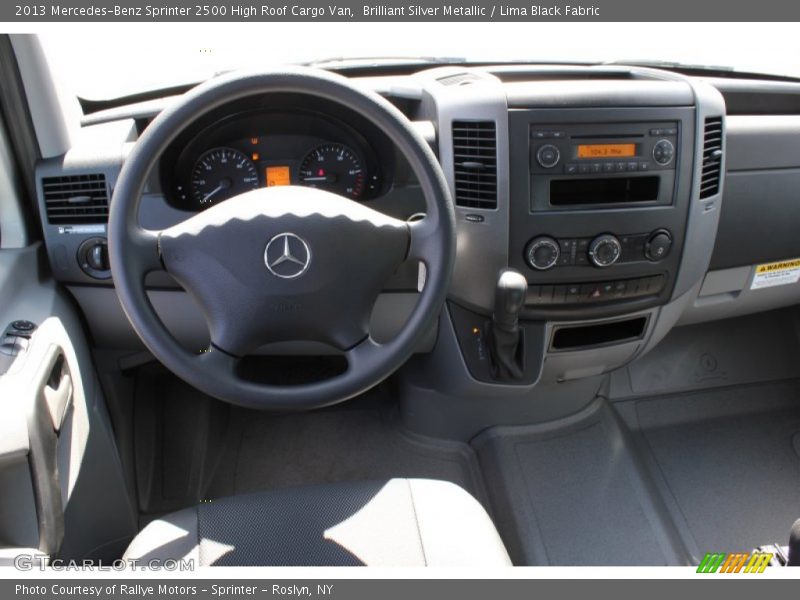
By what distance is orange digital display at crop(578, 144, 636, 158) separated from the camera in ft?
5.19

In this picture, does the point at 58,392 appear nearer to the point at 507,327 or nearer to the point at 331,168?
the point at 331,168

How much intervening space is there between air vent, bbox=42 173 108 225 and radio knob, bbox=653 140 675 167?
1303 millimetres

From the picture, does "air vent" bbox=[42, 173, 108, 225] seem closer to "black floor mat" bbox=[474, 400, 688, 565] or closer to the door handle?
the door handle

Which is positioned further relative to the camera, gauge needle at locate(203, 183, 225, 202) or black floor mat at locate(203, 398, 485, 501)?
black floor mat at locate(203, 398, 485, 501)

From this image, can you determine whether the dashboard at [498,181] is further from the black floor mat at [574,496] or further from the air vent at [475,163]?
the black floor mat at [574,496]

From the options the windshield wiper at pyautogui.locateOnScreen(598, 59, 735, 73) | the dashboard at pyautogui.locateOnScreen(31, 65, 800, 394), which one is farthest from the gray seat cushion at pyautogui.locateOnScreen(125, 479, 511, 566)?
the windshield wiper at pyautogui.locateOnScreen(598, 59, 735, 73)

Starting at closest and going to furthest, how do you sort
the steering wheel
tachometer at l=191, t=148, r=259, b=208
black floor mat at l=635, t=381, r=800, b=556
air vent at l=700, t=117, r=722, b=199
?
Answer: the steering wheel → tachometer at l=191, t=148, r=259, b=208 → air vent at l=700, t=117, r=722, b=199 → black floor mat at l=635, t=381, r=800, b=556

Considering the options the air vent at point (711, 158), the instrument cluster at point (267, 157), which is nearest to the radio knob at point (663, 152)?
the air vent at point (711, 158)

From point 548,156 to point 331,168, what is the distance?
1.66 feet

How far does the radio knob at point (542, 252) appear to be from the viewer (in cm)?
165

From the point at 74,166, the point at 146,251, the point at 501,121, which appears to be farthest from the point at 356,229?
the point at 74,166

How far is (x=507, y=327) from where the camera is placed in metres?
1.67

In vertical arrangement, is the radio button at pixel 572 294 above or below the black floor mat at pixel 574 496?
above

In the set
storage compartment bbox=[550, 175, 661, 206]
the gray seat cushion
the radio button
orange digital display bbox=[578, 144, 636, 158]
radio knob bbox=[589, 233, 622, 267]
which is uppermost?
orange digital display bbox=[578, 144, 636, 158]
